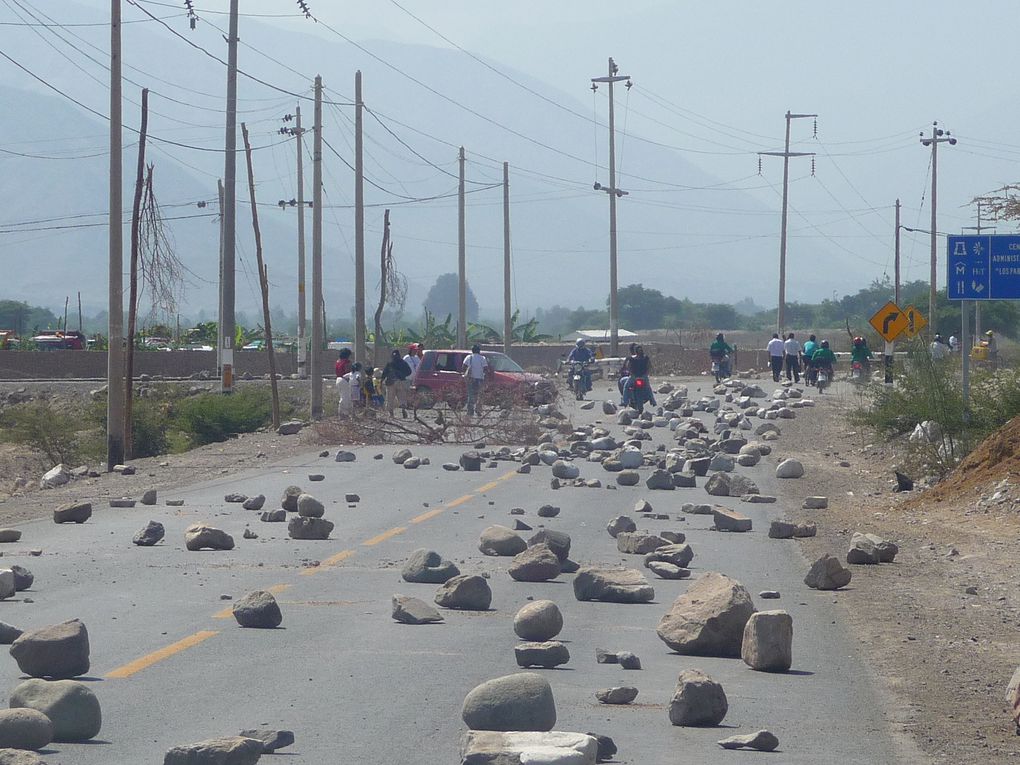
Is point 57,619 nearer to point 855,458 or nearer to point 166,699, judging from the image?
point 166,699

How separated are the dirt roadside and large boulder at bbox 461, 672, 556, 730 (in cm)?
180

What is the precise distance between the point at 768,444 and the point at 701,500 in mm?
9858

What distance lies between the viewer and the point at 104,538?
14.2 meters

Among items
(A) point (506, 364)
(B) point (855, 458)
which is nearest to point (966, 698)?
(B) point (855, 458)

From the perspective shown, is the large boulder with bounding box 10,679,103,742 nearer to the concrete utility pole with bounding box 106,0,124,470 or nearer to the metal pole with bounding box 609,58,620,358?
the concrete utility pole with bounding box 106,0,124,470

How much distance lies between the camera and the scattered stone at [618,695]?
7.17 metres

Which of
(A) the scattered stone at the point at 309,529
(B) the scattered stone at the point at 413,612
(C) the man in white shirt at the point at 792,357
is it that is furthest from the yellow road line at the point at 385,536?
(C) the man in white shirt at the point at 792,357

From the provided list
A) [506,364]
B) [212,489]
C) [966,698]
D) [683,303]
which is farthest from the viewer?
[683,303]

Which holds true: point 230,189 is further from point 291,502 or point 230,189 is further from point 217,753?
point 217,753

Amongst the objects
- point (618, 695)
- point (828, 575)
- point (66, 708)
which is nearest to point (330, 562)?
point (828, 575)

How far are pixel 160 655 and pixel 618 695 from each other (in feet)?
9.35

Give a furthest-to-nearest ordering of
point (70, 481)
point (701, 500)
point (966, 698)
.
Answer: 1. point (70, 481)
2. point (701, 500)
3. point (966, 698)

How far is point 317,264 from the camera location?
36656 mm

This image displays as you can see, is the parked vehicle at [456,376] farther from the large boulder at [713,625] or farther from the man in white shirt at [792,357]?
the large boulder at [713,625]
